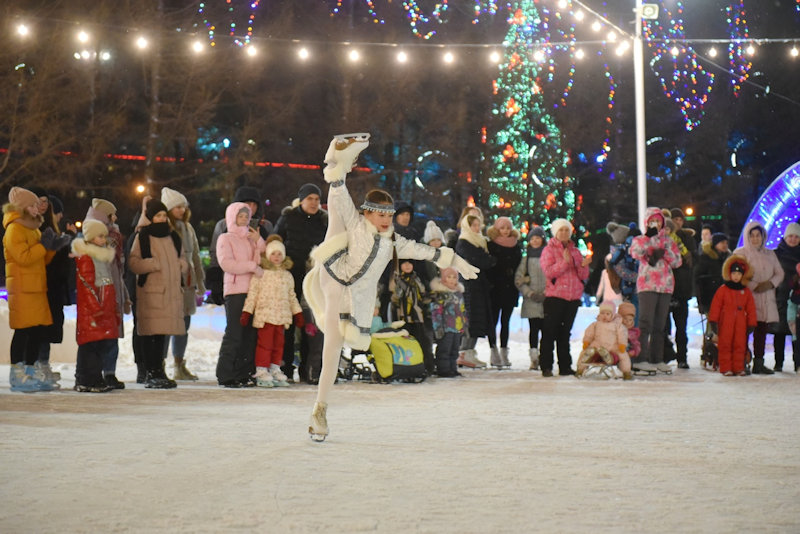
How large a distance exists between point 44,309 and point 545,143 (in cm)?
2002

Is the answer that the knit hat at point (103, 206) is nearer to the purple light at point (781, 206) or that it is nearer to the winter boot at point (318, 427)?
the winter boot at point (318, 427)

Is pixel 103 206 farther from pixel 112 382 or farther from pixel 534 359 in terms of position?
pixel 534 359

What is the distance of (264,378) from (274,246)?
1.43 m

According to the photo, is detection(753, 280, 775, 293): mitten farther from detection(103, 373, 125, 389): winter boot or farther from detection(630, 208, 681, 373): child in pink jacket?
detection(103, 373, 125, 389): winter boot

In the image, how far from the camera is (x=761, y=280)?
14.4 m

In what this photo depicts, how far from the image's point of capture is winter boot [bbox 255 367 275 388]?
11.7 meters

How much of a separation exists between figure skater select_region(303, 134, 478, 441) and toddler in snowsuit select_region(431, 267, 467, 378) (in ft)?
19.4

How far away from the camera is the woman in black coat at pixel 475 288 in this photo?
1429cm

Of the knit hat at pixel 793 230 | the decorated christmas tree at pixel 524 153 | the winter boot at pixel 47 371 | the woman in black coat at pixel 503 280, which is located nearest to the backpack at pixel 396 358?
the woman in black coat at pixel 503 280

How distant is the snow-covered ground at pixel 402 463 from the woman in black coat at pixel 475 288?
391 cm

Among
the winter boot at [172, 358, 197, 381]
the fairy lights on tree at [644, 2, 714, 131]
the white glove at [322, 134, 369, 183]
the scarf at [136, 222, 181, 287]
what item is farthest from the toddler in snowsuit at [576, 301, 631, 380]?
the fairy lights on tree at [644, 2, 714, 131]

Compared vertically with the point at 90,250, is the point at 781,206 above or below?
above

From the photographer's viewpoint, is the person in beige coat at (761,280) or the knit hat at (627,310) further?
the person in beige coat at (761,280)

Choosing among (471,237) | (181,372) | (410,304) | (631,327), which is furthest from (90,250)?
(631,327)
